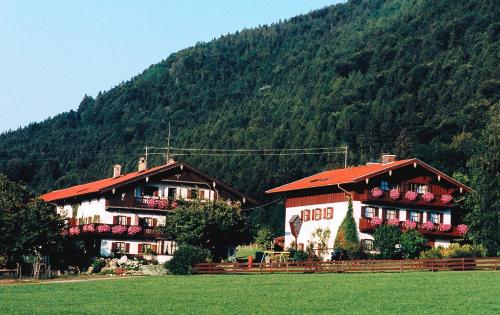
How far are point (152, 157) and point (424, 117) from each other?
2274 inches

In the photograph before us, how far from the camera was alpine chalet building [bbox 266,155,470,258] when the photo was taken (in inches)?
2928

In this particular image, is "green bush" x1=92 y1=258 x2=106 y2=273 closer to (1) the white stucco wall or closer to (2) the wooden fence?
(2) the wooden fence

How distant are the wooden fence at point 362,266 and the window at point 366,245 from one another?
14.2 metres

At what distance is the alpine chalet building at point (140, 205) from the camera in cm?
7619

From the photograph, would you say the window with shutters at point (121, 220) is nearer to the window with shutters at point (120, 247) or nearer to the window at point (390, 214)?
the window with shutters at point (120, 247)

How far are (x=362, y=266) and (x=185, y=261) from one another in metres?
10.5

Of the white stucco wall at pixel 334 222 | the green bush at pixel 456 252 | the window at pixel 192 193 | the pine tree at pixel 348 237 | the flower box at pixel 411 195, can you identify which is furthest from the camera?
the window at pixel 192 193

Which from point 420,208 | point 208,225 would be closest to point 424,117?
point 420,208

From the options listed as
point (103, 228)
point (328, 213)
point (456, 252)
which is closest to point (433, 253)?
point (456, 252)

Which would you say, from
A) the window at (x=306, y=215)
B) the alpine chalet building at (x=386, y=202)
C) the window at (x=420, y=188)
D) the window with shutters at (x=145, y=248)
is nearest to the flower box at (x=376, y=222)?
the alpine chalet building at (x=386, y=202)

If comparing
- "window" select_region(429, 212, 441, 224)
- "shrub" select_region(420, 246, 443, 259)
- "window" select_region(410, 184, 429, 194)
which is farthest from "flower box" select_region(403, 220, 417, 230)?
"shrub" select_region(420, 246, 443, 259)

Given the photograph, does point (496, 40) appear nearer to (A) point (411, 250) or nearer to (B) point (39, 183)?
(B) point (39, 183)

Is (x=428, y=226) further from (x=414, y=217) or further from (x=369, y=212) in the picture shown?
(x=369, y=212)

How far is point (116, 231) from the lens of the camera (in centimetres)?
7512
